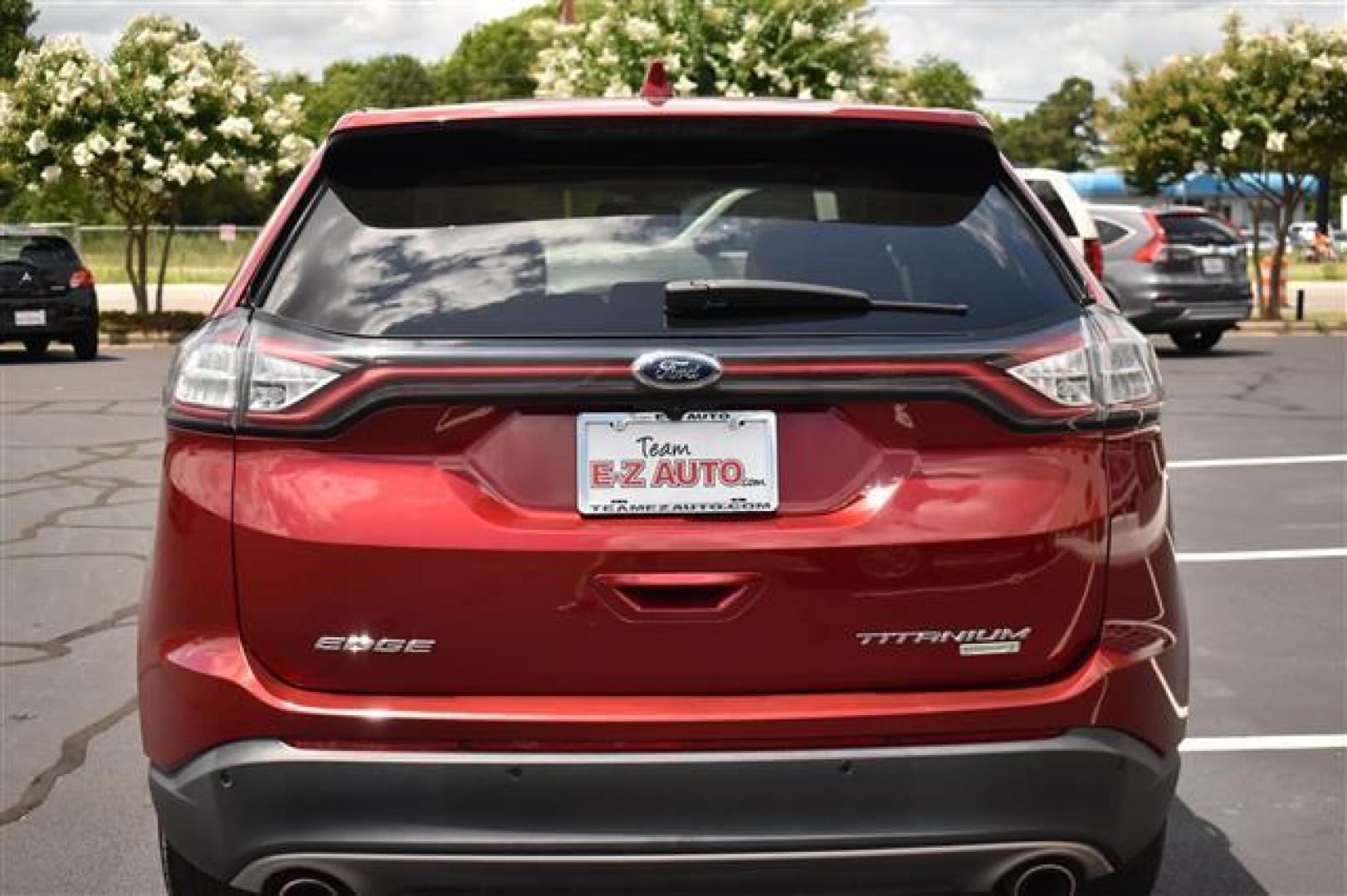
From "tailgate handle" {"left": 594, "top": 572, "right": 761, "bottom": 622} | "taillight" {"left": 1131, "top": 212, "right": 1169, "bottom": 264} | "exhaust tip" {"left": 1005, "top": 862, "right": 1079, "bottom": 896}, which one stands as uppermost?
"tailgate handle" {"left": 594, "top": 572, "right": 761, "bottom": 622}

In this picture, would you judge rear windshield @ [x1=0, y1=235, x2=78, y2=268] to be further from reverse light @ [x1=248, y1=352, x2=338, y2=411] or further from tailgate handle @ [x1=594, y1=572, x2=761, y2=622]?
tailgate handle @ [x1=594, y1=572, x2=761, y2=622]

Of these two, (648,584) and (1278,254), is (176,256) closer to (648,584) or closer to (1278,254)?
(1278,254)

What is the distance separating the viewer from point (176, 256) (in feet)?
167

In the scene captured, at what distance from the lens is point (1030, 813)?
312 cm

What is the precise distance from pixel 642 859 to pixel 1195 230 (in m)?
20.8

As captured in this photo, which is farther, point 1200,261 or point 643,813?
point 1200,261

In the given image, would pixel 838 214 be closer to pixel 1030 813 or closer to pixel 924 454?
pixel 924 454

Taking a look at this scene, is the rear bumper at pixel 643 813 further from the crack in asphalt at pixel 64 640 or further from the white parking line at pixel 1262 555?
the white parking line at pixel 1262 555

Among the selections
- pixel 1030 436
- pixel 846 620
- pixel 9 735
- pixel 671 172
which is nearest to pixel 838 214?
pixel 671 172

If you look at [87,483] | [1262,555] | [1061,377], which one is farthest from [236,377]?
[87,483]

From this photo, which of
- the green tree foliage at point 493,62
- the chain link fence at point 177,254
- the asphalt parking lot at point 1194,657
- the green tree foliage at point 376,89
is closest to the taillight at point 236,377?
the asphalt parking lot at point 1194,657

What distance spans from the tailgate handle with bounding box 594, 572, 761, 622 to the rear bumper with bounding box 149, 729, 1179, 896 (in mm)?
230

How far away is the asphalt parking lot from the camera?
473cm

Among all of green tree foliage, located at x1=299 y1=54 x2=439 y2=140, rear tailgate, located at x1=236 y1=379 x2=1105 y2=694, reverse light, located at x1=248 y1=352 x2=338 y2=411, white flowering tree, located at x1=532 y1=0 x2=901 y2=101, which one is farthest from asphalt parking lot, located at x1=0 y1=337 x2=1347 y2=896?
green tree foliage, located at x1=299 y1=54 x2=439 y2=140
